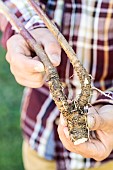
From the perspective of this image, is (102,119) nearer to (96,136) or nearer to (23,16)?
(96,136)

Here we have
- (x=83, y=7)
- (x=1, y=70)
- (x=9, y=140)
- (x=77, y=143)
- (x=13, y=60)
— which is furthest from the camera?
(x=1, y=70)

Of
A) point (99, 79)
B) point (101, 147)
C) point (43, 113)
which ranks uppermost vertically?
point (101, 147)

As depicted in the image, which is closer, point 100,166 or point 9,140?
point 100,166

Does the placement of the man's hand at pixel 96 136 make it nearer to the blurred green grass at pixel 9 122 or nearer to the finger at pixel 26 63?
the finger at pixel 26 63

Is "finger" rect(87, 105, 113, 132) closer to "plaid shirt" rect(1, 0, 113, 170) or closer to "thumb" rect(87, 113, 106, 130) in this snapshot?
"thumb" rect(87, 113, 106, 130)

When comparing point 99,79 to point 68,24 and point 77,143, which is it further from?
point 77,143

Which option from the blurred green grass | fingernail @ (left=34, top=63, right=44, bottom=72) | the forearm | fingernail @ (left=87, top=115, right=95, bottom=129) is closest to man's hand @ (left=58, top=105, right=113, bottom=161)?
fingernail @ (left=87, top=115, right=95, bottom=129)

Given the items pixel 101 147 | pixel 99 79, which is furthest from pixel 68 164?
pixel 101 147

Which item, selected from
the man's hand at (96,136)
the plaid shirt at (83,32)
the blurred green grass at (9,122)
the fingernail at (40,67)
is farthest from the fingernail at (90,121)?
the blurred green grass at (9,122)
